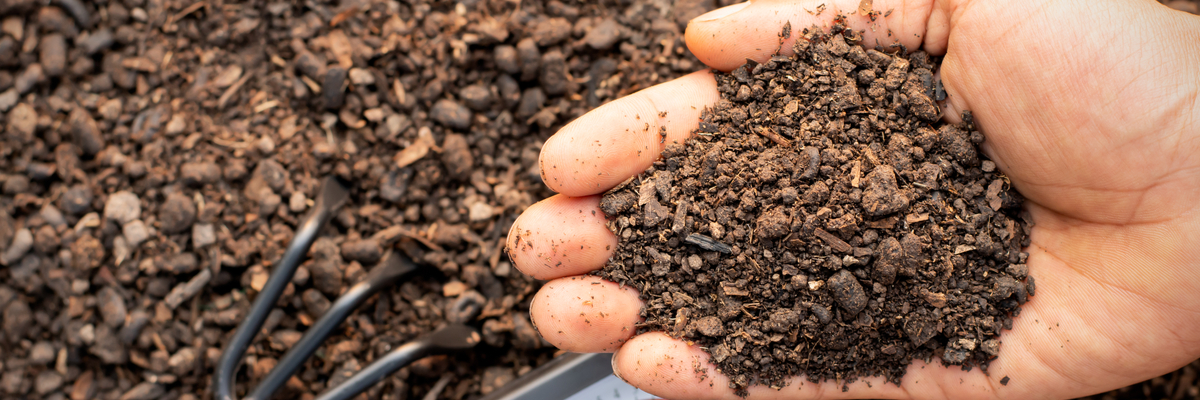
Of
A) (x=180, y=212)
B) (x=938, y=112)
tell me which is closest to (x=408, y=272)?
(x=180, y=212)

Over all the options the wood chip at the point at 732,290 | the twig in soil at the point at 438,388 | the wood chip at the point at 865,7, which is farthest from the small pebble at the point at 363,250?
the wood chip at the point at 865,7

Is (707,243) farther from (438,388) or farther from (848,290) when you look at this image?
(438,388)

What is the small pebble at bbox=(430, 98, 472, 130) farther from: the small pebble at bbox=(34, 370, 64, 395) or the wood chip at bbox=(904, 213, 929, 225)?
the small pebble at bbox=(34, 370, 64, 395)

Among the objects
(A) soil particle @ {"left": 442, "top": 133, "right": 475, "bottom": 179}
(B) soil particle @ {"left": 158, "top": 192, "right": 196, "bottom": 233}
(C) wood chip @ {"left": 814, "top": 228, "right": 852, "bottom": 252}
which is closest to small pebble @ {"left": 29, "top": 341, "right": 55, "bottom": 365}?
(B) soil particle @ {"left": 158, "top": 192, "right": 196, "bottom": 233}

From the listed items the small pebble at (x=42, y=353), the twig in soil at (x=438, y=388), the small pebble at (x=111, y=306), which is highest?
the small pebble at (x=111, y=306)

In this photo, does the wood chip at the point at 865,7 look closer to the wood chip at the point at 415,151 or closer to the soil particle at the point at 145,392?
the wood chip at the point at 415,151

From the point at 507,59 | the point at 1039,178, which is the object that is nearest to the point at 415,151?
the point at 507,59

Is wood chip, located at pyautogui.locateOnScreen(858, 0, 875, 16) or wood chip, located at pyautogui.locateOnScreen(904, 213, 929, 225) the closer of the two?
wood chip, located at pyautogui.locateOnScreen(904, 213, 929, 225)
